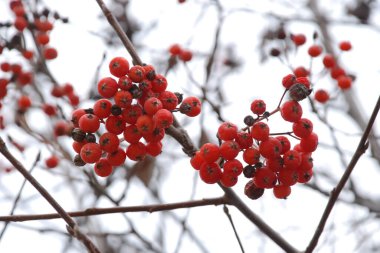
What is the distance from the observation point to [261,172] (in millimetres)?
2400

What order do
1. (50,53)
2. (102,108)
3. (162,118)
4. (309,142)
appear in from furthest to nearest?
(50,53), (309,142), (102,108), (162,118)

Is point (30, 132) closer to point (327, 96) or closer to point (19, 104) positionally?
point (19, 104)

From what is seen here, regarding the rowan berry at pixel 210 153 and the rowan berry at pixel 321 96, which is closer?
the rowan berry at pixel 210 153

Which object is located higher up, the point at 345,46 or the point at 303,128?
the point at 345,46

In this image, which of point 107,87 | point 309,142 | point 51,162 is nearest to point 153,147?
point 107,87

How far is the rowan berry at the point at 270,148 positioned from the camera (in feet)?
7.74

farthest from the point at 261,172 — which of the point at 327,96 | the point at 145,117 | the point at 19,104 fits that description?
the point at 19,104

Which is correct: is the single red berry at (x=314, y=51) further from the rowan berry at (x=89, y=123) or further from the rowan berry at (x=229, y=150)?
the rowan berry at (x=89, y=123)

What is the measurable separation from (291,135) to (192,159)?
60 centimetres

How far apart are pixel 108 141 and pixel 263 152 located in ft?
2.80

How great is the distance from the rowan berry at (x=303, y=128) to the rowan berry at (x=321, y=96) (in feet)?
8.86

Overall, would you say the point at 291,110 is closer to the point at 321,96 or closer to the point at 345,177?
the point at 345,177

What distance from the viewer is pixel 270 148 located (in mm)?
2359

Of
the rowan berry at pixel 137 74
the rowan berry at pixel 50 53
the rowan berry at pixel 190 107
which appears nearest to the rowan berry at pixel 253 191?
the rowan berry at pixel 190 107
